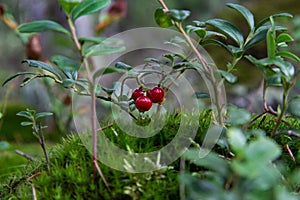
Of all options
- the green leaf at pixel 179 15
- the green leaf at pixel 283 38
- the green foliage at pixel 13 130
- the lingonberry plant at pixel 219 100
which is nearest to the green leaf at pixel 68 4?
the lingonberry plant at pixel 219 100

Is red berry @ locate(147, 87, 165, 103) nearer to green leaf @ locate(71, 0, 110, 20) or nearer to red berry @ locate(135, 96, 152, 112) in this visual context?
red berry @ locate(135, 96, 152, 112)

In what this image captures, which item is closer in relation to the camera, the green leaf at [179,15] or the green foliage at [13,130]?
the green leaf at [179,15]

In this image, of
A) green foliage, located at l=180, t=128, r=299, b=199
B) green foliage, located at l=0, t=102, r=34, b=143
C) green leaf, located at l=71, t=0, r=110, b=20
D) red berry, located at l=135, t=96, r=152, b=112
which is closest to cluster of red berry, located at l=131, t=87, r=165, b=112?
red berry, located at l=135, t=96, r=152, b=112

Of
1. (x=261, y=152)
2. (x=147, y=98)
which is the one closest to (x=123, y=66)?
(x=147, y=98)

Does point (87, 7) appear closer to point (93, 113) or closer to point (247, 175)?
point (93, 113)

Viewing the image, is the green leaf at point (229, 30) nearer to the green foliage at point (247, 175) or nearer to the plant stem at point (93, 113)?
the plant stem at point (93, 113)

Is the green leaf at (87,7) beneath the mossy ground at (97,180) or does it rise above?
above
